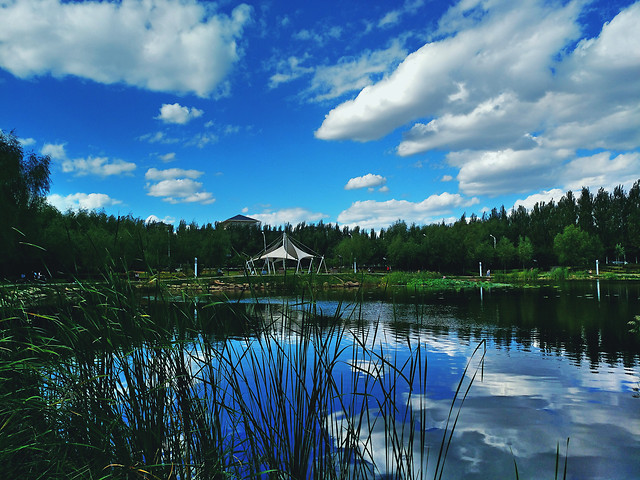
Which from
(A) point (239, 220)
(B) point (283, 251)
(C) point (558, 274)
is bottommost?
(C) point (558, 274)

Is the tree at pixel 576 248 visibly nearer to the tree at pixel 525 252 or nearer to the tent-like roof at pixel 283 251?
the tree at pixel 525 252

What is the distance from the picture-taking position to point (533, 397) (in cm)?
552

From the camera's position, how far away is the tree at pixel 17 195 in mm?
17366

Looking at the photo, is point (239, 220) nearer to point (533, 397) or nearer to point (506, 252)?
point (506, 252)

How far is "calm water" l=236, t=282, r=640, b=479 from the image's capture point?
3775mm

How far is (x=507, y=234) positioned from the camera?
55.5m

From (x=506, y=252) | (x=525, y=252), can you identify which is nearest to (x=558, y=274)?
(x=525, y=252)

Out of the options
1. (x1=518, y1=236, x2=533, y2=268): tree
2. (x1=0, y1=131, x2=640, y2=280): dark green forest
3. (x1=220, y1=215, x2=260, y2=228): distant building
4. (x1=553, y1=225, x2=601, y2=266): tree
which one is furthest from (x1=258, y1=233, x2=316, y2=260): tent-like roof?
(x1=220, y1=215, x2=260, y2=228): distant building

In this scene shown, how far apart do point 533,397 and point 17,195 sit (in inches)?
937

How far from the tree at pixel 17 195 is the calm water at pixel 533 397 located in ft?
53.7

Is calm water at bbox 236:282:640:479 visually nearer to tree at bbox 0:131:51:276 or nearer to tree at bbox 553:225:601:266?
tree at bbox 0:131:51:276

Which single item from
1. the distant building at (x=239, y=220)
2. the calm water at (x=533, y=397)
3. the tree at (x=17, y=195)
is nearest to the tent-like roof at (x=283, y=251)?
the tree at (x=17, y=195)

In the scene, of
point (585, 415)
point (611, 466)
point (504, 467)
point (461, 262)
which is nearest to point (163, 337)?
point (504, 467)

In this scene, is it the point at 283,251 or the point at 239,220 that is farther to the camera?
the point at 239,220
